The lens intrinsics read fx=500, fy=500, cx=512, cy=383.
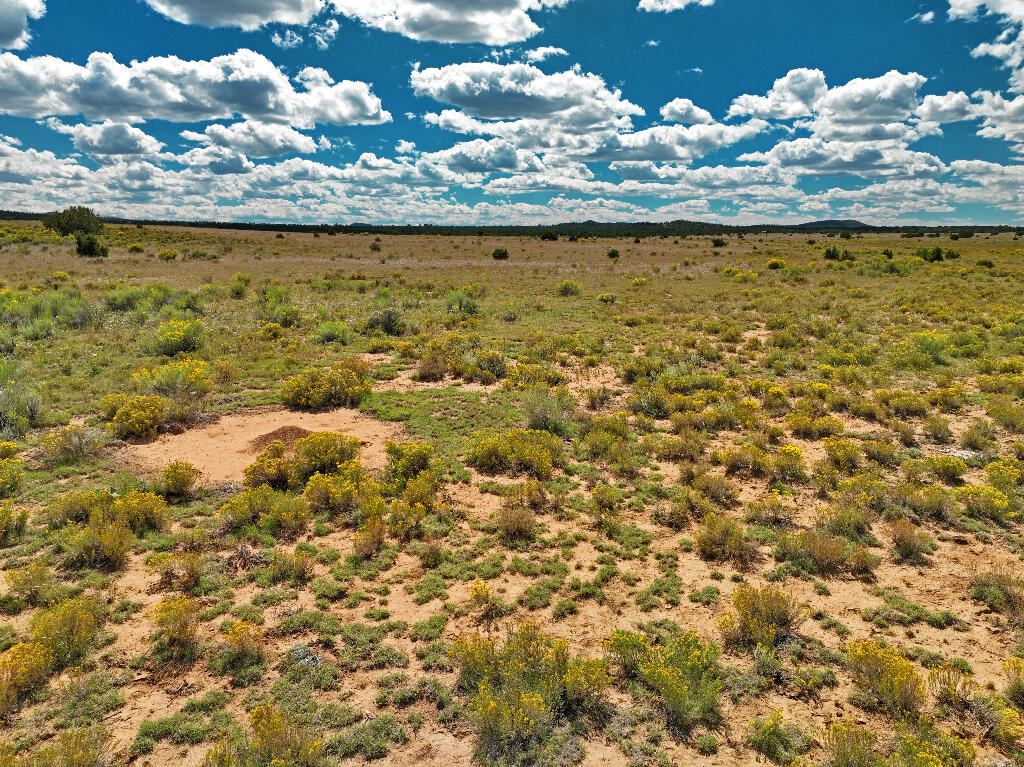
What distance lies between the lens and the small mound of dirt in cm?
998

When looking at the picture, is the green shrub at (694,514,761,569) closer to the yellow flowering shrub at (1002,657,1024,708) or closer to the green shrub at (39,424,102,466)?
the yellow flowering shrub at (1002,657,1024,708)

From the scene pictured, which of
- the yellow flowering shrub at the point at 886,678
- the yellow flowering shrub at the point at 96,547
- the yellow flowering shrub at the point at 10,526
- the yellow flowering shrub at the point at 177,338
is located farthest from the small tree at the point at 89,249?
the yellow flowering shrub at the point at 886,678

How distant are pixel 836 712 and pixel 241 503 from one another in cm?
771

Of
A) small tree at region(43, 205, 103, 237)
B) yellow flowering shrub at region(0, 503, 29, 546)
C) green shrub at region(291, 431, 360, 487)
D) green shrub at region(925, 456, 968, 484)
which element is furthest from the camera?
small tree at region(43, 205, 103, 237)

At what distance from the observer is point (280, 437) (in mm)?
10258

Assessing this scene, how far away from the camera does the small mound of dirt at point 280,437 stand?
393 inches

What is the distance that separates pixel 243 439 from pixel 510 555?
650 centimetres

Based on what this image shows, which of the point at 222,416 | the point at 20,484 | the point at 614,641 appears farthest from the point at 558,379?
the point at 20,484

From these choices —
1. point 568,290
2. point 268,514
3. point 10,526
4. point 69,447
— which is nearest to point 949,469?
point 268,514

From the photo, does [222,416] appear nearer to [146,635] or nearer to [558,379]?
[146,635]

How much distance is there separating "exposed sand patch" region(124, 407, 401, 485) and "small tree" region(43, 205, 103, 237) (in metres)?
55.0

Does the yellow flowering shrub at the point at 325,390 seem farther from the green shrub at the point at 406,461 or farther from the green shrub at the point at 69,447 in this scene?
the green shrub at the point at 69,447

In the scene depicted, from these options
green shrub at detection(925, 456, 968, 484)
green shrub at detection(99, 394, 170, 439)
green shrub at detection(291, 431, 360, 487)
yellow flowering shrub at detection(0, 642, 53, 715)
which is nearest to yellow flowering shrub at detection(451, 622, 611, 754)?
yellow flowering shrub at detection(0, 642, 53, 715)

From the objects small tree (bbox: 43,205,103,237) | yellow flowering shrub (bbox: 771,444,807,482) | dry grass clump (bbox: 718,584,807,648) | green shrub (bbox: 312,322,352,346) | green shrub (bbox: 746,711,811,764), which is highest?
small tree (bbox: 43,205,103,237)
